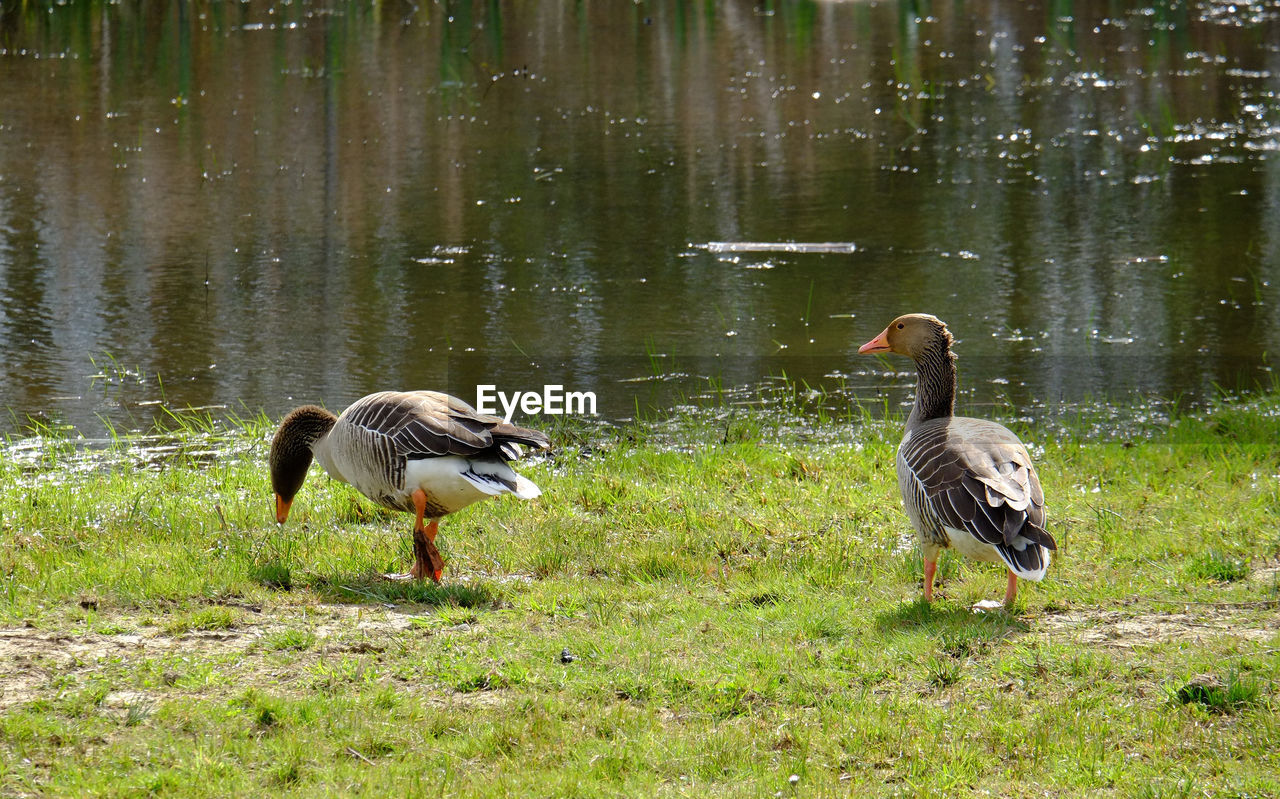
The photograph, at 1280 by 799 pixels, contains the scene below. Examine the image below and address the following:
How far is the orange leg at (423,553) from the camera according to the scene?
6227 mm

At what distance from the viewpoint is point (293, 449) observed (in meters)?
7.01

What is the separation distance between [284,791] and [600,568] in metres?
2.65

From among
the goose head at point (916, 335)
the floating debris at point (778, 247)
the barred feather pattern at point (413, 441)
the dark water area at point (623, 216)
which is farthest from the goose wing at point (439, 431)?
the floating debris at point (778, 247)

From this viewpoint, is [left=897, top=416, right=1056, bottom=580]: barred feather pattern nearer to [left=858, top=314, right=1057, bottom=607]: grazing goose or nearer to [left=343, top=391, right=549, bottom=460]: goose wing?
[left=858, top=314, right=1057, bottom=607]: grazing goose

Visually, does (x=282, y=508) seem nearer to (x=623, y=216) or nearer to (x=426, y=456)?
(x=426, y=456)

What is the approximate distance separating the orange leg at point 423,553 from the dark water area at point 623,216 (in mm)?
4027

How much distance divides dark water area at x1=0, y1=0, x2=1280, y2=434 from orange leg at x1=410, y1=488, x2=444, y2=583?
403 centimetres

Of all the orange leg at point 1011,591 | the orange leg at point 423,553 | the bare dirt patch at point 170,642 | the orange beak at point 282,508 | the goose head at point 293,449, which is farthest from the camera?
the orange beak at point 282,508

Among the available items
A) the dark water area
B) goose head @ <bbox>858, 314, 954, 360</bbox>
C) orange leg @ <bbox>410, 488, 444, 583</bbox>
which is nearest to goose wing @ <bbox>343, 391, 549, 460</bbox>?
orange leg @ <bbox>410, 488, 444, 583</bbox>

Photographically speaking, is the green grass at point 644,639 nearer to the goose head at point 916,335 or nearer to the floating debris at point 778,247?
the goose head at point 916,335

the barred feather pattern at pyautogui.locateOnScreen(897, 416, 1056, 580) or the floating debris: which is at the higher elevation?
the floating debris

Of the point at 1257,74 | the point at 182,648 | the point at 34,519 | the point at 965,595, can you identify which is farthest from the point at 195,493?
the point at 1257,74

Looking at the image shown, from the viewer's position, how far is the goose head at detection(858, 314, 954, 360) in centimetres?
706

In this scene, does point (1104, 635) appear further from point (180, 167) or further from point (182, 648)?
point (180, 167)
